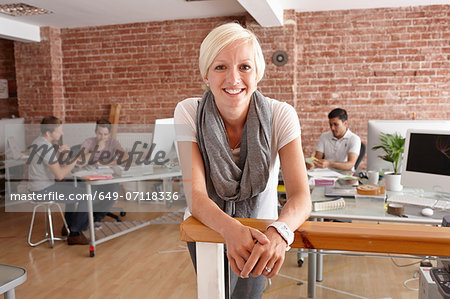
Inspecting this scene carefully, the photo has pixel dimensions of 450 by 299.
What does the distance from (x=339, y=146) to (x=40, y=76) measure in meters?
4.66

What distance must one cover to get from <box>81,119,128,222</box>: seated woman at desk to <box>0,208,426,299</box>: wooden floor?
1.69ft

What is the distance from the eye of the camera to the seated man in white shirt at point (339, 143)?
3941 millimetres

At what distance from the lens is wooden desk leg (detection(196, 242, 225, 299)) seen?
0.88 meters

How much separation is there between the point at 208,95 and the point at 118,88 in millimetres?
4900

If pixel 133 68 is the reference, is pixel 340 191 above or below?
below

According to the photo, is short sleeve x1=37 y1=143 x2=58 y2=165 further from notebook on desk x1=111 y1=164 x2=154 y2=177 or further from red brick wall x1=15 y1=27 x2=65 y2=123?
red brick wall x1=15 y1=27 x2=65 y2=123

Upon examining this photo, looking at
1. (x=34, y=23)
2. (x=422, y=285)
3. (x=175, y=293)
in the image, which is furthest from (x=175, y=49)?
(x=422, y=285)

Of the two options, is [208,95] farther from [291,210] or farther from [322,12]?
[322,12]

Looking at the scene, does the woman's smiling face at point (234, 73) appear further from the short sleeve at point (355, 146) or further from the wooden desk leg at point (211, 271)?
the short sleeve at point (355, 146)

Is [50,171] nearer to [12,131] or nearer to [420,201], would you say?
[12,131]

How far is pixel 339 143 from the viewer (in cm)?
410

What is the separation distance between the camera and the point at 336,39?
5125 millimetres

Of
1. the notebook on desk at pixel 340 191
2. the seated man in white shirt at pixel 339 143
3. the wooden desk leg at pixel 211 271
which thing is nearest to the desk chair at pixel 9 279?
the wooden desk leg at pixel 211 271

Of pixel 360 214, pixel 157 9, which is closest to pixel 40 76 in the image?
pixel 157 9
